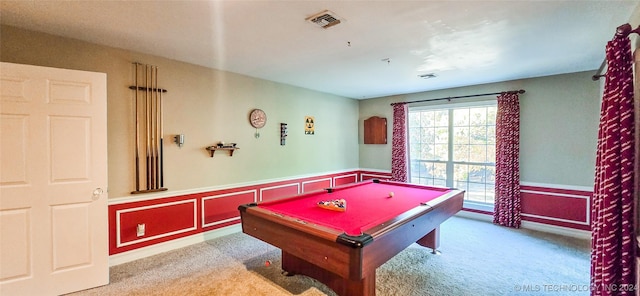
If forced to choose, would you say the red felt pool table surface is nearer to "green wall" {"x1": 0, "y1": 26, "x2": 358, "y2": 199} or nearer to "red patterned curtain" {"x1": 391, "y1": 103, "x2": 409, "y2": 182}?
"green wall" {"x1": 0, "y1": 26, "x2": 358, "y2": 199}

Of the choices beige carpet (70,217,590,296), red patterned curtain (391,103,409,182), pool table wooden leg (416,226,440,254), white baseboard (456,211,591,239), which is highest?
red patterned curtain (391,103,409,182)

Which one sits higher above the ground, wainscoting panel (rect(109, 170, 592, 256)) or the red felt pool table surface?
the red felt pool table surface

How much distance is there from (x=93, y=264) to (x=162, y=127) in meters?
1.51

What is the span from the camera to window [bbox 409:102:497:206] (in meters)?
4.57

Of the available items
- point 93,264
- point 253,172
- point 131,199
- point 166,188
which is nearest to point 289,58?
point 253,172

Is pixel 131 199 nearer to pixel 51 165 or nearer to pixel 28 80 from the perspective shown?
pixel 51 165

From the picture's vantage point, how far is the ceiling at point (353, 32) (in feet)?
6.48

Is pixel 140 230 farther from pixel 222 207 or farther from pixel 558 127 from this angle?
pixel 558 127

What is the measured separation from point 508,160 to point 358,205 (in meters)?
3.01

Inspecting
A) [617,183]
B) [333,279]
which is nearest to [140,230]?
[333,279]

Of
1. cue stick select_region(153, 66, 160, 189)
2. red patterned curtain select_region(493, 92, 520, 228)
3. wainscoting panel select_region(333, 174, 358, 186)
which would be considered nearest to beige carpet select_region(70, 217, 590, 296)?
red patterned curtain select_region(493, 92, 520, 228)

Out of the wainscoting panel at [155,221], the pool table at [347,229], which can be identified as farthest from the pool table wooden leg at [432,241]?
the wainscoting panel at [155,221]

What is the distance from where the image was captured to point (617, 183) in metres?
1.68

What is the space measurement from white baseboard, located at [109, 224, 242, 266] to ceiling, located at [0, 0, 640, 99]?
2221mm
